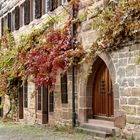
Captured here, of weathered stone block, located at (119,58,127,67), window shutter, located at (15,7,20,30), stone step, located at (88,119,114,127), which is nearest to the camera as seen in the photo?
weathered stone block, located at (119,58,127,67)

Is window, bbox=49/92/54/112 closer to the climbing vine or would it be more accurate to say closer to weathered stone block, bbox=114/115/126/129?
the climbing vine

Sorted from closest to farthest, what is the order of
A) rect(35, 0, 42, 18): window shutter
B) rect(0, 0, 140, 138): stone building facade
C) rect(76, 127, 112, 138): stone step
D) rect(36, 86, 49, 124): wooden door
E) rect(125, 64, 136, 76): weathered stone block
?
rect(125, 64, 136, 76): weathered stone block, rect(0, 0, 140, 138): stone building facade, rect(76, 127, 112, 138): stone step, rect(36, 86, 49, 124): wooden door, rect(35, 0, 42, 18): window shutter

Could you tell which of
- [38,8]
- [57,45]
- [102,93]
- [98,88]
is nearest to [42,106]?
[57,45]

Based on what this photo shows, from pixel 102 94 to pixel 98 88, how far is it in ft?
0.85

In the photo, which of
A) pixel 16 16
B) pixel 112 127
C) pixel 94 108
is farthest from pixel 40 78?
pixel 16 16

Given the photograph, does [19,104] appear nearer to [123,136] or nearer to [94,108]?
[94,108]

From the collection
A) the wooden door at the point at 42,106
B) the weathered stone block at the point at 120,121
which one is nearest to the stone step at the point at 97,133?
the weathered stone block at the point at 120,121

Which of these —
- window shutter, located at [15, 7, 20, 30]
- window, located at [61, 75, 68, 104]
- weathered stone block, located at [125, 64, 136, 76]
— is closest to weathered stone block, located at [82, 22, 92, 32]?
window, located at [61, 75, 68, 104]

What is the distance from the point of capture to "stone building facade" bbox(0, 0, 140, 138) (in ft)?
34.1

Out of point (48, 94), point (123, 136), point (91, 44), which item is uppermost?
point (91, 44)

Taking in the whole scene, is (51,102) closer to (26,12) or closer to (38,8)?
(38,8)

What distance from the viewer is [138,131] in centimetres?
1005

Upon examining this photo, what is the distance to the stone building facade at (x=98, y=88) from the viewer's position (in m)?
10.4

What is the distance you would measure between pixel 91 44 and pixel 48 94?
3.90 m
